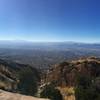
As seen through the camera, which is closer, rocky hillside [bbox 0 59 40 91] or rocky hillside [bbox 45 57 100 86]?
rocky hillside [bbox 0 59 40 91]

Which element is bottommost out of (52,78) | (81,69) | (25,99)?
(52,78)

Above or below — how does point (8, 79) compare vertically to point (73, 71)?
above

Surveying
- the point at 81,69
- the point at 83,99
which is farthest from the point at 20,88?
the point at 81,69

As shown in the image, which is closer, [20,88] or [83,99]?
[83,99]

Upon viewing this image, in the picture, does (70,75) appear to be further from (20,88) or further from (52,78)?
(20,88)

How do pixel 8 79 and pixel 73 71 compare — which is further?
pixel 73 71

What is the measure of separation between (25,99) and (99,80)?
138 ft

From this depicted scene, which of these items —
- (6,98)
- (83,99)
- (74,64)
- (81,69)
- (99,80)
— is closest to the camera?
(6,98)

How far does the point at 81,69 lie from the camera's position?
75812 millimetres

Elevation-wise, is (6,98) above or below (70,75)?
above

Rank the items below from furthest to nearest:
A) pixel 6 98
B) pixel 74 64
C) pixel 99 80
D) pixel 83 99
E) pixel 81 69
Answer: pixel 74 64 → pixel 81 69 → pixel 99 80 → pixel 83 99 → pixel 6 98

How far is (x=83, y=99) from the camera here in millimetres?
44281

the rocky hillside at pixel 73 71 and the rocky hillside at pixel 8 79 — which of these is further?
the rocky hillside at pixel 73 71

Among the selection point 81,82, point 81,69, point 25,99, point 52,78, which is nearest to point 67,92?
point 81,82
